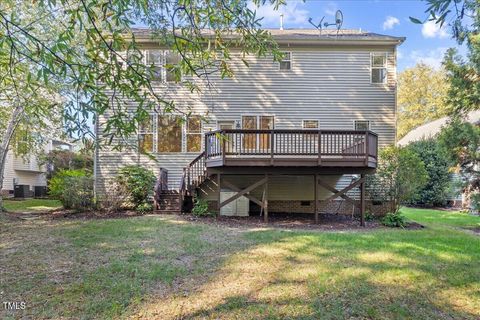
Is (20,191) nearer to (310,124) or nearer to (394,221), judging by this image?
(310,124)

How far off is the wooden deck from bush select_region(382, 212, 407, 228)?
5.60ft

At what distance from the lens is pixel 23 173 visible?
21094 millimetres

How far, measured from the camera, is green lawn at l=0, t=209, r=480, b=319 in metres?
3.95

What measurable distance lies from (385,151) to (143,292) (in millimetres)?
9557

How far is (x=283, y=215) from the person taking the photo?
12.3 m

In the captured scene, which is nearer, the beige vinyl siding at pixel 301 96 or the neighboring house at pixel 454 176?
the neighboring house at pixel 454 176

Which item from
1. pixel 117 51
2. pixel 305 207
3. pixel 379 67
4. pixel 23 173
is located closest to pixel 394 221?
pixel 305 207

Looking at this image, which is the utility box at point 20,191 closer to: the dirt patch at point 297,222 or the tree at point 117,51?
the dirt patch at point 297,222

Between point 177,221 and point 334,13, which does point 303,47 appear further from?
A: point 177,221

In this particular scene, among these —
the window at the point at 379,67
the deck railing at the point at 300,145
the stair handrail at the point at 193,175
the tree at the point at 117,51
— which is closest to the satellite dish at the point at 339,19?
the window at the point at 379,67

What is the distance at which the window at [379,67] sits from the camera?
42.3ft

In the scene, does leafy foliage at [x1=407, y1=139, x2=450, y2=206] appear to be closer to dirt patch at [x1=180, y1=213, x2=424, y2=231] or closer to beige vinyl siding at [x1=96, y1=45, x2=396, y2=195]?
beige vinyl siding at [x1=96, y1=45, x2=396, y2=195]

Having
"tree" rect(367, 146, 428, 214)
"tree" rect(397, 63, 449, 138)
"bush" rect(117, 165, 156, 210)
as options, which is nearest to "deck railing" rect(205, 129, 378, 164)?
"tree" rect(367, 146, 428, 214)

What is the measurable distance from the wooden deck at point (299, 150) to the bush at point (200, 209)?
1.56 m
